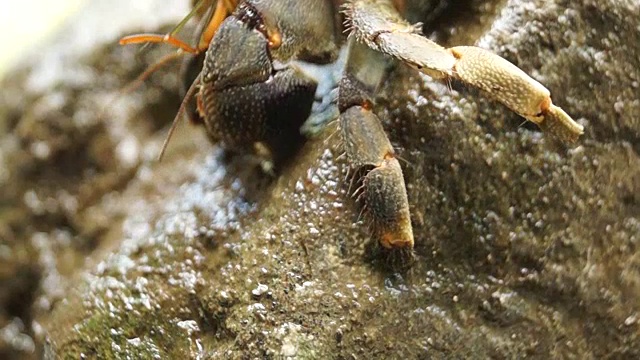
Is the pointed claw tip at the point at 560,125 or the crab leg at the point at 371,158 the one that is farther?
the crab leg at the point at 371,158

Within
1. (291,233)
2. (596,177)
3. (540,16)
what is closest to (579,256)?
(596,177)

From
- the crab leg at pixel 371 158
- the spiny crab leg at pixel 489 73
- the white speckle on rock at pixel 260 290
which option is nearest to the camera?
the spiny crab leg at pixel 489 73

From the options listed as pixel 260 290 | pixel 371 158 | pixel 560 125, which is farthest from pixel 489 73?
pixel 260 290

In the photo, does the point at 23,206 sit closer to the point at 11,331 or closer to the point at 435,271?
the point at 11,331

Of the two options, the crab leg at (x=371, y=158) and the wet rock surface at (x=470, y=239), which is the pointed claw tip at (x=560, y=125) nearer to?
the wet rock surface at (x=470, y=239)

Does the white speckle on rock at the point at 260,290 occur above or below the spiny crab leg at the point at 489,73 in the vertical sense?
below

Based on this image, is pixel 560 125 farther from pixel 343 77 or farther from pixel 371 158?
pixel 343 77

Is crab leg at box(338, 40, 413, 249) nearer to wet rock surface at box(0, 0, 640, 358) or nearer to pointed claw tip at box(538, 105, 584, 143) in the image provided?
wet rock surface at box(0, 0, 640, 358)

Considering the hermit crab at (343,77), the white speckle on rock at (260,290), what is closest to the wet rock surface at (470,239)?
the white speckle on rock at (260,290)
